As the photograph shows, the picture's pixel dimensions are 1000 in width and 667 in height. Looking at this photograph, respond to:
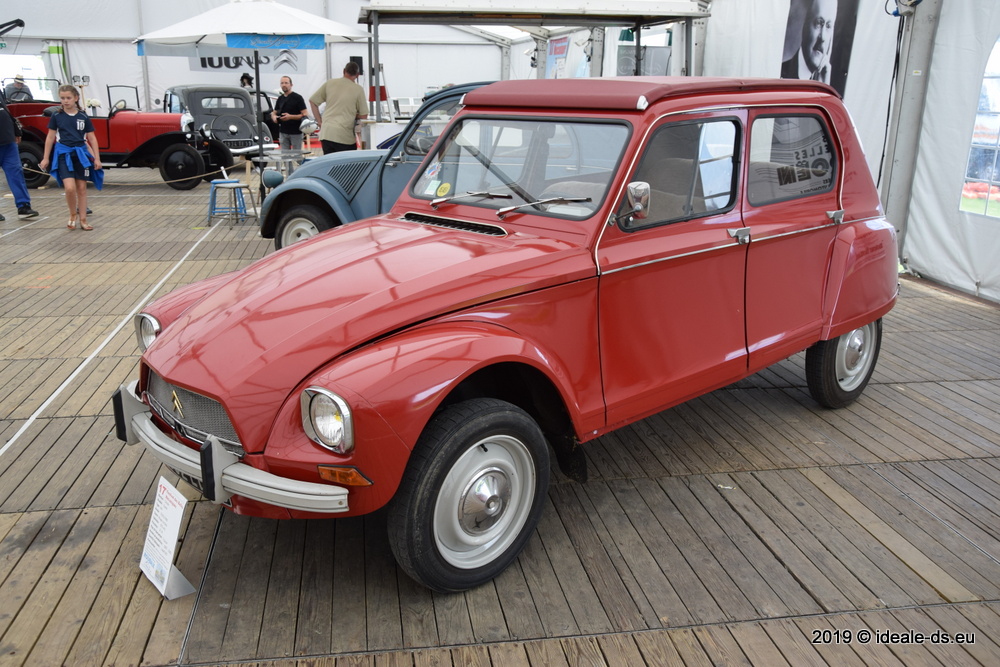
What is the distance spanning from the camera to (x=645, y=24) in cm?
1058

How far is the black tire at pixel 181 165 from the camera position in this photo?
1513 centimetres

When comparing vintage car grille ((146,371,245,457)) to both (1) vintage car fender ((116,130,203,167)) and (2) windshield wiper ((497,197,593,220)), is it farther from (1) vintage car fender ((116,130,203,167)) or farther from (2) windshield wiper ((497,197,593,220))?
(1) vintage car fender ((116,130,203,167))

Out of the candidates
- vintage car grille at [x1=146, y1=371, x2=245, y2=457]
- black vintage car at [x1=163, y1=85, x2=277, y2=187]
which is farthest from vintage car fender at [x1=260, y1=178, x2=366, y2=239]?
black vintage car at [x1=163, y1=85, x2=277, y2=187]

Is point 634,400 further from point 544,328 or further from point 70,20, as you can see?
point 70,20

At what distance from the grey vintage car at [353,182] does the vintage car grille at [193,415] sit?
3.59 m

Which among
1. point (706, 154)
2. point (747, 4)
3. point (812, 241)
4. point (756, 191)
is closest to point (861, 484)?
point (812, 241)

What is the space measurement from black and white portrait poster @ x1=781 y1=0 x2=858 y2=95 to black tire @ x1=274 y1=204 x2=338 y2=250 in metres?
5.63

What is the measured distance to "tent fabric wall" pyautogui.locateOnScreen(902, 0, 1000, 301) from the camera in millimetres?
7004

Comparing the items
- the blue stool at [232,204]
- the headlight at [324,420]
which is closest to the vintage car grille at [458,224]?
the headlight at [324,420]

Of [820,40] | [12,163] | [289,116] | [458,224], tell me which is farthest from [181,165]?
[458,224]

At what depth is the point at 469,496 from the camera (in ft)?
9.29

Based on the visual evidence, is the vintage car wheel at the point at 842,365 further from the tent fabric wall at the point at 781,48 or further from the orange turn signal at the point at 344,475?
the tent fabric wall at the point at 781,48

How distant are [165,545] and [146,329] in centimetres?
106

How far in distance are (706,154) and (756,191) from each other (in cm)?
40
